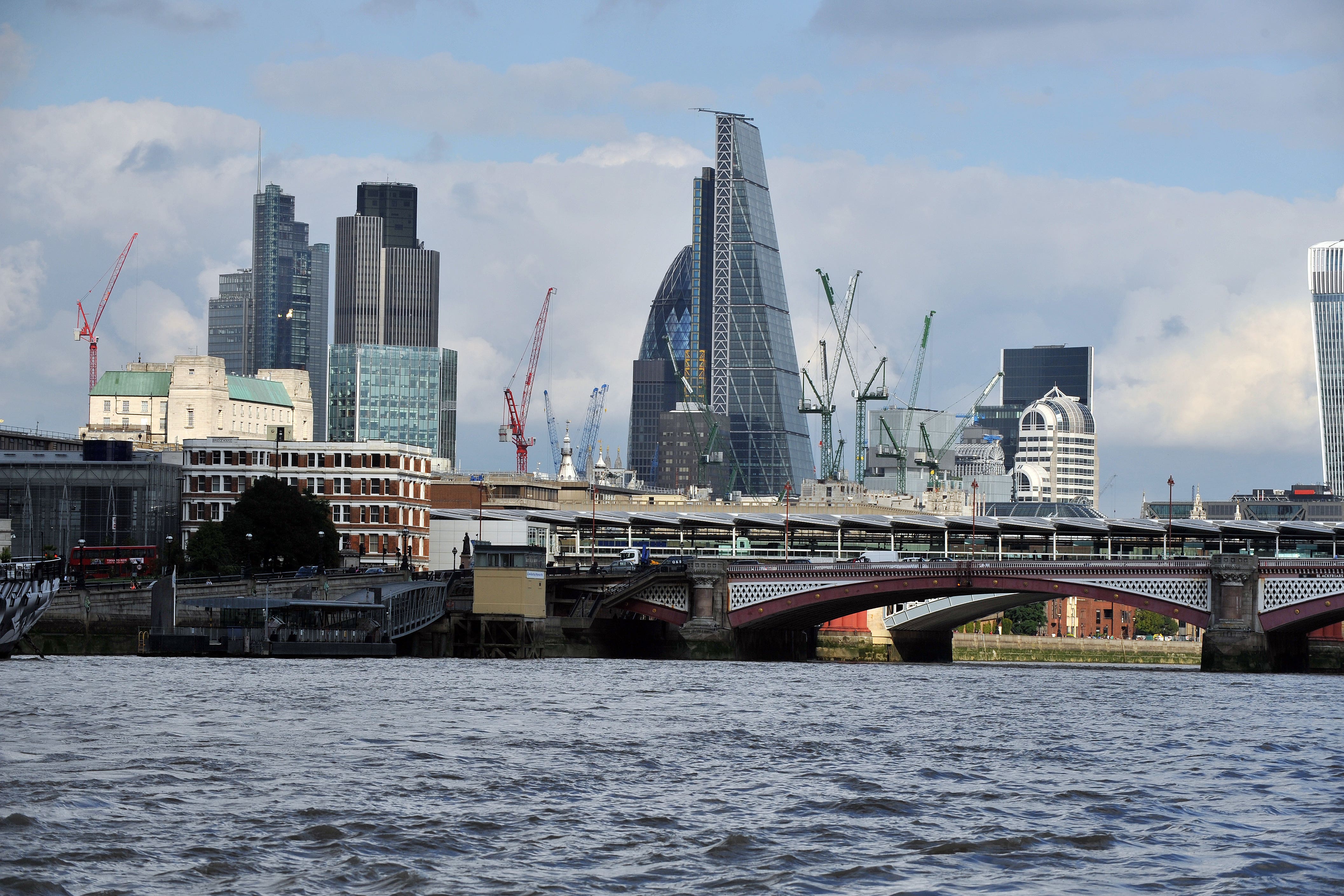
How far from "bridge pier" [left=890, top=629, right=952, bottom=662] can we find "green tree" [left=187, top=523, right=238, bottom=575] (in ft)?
185

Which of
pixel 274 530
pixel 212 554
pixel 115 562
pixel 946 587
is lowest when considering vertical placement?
pixel 946 587

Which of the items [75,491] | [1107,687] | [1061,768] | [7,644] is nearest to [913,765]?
[1061,768]

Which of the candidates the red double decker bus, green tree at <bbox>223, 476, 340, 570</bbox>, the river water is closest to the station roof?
the red double decker bus

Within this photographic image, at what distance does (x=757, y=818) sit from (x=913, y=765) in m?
13.0

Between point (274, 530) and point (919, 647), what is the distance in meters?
57.7

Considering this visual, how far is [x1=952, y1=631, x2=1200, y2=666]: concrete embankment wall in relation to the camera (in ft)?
609

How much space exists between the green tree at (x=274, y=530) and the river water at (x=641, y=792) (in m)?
58.3

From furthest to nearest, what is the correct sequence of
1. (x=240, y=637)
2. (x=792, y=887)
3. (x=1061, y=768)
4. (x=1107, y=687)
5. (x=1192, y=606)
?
(x=1192, y=606) < (x=240, y=637) < (x=1107, y=687) < (x=1061, y=768) < (x=792, y=887)

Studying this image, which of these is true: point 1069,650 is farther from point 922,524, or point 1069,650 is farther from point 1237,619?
point 1237,619

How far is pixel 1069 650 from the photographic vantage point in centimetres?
18838

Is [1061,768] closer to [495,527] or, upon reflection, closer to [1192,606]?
[1192,606]

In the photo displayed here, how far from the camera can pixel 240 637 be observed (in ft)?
376

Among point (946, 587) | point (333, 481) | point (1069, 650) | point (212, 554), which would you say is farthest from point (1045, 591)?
point (333, 481)

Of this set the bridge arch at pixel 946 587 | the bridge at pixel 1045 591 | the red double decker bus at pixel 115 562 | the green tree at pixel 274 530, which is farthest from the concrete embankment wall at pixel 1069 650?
the red double decker bus at pixel 115 562
